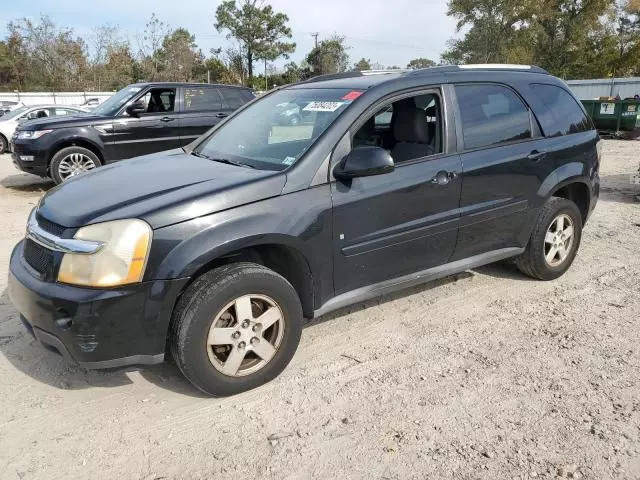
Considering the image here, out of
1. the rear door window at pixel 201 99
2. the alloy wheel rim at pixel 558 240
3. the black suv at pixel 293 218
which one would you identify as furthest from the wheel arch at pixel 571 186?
the rear door window at pixel 201 99

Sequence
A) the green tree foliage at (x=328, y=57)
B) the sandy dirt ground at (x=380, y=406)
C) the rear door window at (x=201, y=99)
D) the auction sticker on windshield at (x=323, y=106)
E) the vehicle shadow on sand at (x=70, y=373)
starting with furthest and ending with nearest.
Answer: the green tree foliage at (x=328, y=57), the rear door window at (x=201, y=99), the auction sticker on windshield at (x=323, y=106), the vehicle shadow on sand at (x=70, y=373), the sandy dirt ground at (x=380, y=406)

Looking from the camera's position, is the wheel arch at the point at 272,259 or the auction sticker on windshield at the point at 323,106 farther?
the auction sticker on windshield at the point at 323,106

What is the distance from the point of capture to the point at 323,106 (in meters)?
3.60

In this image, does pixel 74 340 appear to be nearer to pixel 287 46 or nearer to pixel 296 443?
pixel 296 443

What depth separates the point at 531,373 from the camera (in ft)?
10.8

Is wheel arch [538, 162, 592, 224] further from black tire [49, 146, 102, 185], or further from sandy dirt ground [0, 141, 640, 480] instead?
black tire [49, 146, 102, 185]

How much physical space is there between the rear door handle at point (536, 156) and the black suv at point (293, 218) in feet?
0.04

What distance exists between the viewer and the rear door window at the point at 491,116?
12.9ft

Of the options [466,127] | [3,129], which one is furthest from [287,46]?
[466,127]

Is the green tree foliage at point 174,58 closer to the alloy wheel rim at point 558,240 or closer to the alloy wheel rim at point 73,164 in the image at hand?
the alloy wheel rim at point 73,164

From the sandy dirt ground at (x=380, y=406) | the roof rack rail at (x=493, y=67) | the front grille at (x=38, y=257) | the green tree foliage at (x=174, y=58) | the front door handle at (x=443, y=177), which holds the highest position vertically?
the green tree foliage at (x=174, y=58)

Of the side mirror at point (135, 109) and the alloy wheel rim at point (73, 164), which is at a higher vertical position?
the side mirror at point (135, 109)

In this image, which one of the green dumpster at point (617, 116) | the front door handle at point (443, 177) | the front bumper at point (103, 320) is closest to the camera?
the front bumper at point (103, 320)

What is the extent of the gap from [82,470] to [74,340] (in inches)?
23.9
